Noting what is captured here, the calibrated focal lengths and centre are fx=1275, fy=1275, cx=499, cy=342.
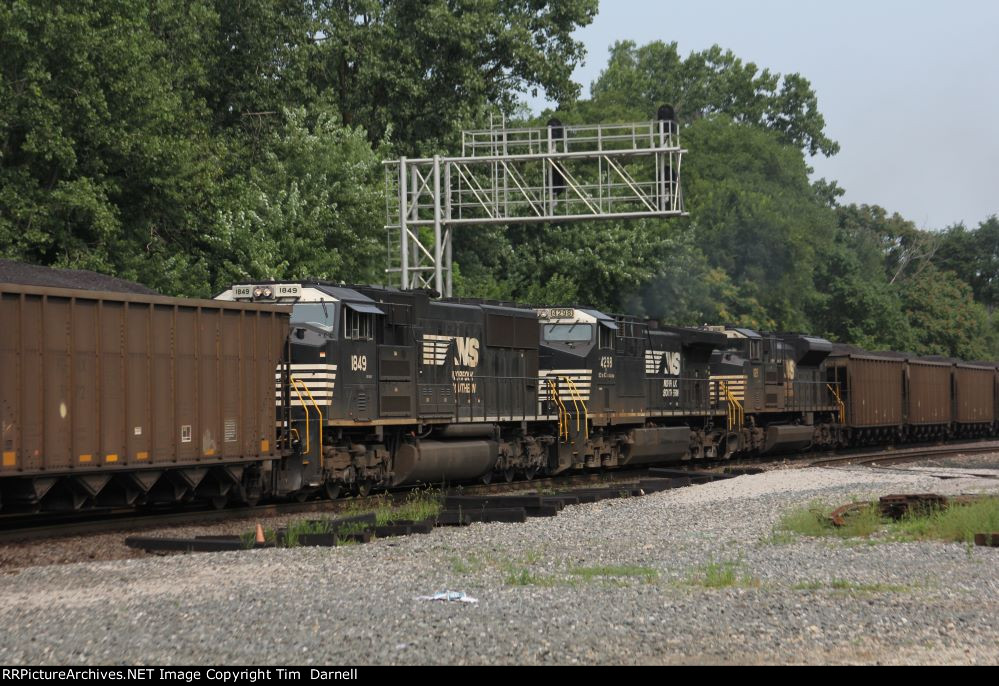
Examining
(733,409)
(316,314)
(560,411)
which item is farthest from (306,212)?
(316,314)

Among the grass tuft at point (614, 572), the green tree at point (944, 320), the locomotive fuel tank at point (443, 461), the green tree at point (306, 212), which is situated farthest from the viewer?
the green tree at point (944, 320)

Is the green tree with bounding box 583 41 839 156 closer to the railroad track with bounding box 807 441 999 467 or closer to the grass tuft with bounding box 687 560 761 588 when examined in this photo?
the railroad track with bounding box 807 441 999 467

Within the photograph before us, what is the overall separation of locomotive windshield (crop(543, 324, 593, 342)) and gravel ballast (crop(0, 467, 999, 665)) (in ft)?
41.9

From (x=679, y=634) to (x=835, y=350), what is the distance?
3738 cm

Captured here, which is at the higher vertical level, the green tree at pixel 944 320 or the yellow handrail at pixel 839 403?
the green tree at pixel 944 320

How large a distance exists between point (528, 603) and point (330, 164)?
32.2 meters

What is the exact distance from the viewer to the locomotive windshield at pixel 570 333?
28.9 meters

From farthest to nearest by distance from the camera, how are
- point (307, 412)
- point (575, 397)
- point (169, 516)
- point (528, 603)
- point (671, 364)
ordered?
point (671, 364) < point (575, 397) < point (307, 412) < point (169, 516) < point (528, 603)

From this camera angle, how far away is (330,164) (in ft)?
134

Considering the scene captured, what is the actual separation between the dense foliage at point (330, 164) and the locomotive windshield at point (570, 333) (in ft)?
33.6

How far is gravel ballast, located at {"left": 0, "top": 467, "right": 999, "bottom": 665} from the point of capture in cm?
846

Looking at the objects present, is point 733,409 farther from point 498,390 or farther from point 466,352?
point 466,352

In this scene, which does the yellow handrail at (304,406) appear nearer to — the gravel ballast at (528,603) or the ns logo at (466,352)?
the gravel ballast at (528,603)

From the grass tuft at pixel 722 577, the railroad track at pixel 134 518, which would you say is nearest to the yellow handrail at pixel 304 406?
the railroad track at pixel 134 518
